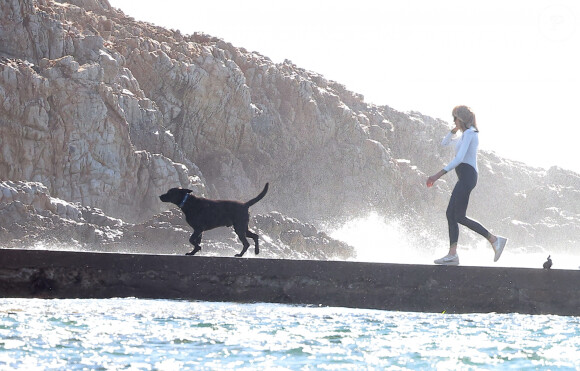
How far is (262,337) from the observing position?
7664 mm

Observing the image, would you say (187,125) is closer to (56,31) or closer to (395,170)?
(56,31)

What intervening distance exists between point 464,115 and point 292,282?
3.07 metres

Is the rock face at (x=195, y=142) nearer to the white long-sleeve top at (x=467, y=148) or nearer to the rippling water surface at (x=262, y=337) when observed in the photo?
the white long-sleeve top at (x=467, y=148)

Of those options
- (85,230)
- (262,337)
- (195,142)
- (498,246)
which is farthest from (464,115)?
(195,142)

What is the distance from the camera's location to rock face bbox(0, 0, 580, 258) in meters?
59.1

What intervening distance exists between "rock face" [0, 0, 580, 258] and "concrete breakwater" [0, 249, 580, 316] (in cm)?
3892

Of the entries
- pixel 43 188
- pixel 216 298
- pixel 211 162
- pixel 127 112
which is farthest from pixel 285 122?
pixel 216 298

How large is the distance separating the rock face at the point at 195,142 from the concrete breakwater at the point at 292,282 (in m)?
38.9

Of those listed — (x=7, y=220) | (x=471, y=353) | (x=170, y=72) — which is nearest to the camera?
(x=471, y=353)

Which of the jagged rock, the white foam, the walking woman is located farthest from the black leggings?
the white foam

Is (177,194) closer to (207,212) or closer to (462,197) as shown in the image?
(207,212)

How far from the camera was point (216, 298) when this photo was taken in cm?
1032

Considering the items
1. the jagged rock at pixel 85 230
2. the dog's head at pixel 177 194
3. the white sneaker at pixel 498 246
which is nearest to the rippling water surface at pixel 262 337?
the white sneaker at pixel 498 246

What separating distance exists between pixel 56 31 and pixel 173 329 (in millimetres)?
62582
